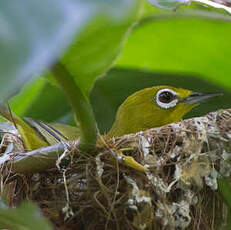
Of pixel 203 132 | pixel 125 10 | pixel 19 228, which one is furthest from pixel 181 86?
pixel 125 10

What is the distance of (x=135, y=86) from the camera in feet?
8.33

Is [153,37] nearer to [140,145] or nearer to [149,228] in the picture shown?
[140,145]

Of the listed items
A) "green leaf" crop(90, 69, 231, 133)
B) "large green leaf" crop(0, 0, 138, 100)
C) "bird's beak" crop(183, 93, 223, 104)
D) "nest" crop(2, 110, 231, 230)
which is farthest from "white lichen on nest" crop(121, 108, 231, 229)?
"large green leaf" crop(0, 0, 138, 100)

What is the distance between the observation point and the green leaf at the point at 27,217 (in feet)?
3.00

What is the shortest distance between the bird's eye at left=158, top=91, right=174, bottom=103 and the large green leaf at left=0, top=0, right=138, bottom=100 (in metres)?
1.86

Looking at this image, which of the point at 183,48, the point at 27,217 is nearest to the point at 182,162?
the point at 183,48

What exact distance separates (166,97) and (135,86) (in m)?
0.18

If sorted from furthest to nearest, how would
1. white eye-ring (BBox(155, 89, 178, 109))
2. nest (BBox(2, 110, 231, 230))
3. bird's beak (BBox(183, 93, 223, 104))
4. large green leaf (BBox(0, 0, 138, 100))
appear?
1. white eye-ring (BBox(155, 89, 178, 109))
2. bird's beak (BBox(183, 93, 223, 104))
3. nest (BBox(2, 110, 231, 230))
4. large green leaf (BBox(0, 0, 138, 100))

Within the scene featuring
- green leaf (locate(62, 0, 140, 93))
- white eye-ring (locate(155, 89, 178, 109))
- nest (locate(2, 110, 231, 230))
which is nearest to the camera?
green leaf (locate(62, 0, 140, 93))

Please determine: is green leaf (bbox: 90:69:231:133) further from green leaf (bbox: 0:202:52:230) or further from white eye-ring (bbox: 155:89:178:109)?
green leaf (bbox: 0:202:52:230)

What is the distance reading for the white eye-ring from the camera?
2384mm

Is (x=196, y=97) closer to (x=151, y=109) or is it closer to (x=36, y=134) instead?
(x=151, y=109)

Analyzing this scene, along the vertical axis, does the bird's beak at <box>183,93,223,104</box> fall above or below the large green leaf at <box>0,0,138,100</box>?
below

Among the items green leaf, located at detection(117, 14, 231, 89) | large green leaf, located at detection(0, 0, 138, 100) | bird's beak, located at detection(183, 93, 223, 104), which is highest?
large green leaf, located at detection(0, 0, 138, 100)
